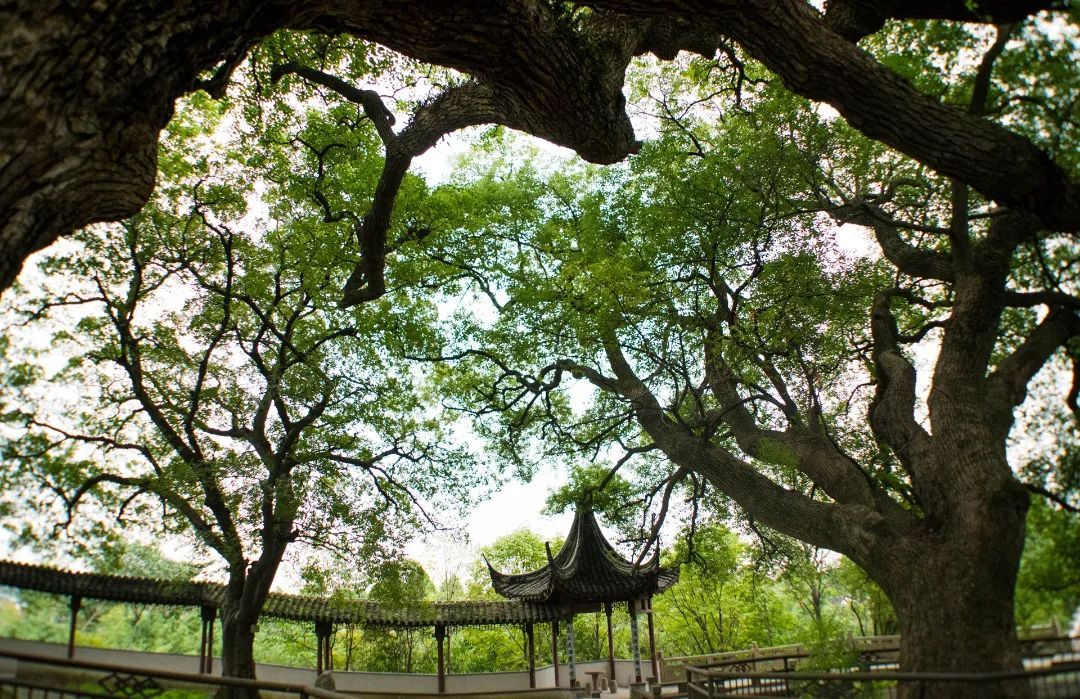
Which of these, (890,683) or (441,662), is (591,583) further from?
(890,683)

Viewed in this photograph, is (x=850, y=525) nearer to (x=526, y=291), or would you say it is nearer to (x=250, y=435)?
(x=526, y=291)

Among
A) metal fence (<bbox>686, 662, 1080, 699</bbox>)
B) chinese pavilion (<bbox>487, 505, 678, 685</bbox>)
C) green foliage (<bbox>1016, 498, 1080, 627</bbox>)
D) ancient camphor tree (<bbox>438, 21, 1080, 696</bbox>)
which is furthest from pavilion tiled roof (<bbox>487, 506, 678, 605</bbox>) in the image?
green foliage (<bbox>1016, 498, 1080, 627</bbox>)

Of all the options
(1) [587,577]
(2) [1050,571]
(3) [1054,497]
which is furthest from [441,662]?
(3) [1054,497]

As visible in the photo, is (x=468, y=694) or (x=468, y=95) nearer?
(x=468, y=95)

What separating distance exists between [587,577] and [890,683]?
25.7 feet

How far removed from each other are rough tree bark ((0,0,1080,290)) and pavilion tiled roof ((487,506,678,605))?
9.13 metres

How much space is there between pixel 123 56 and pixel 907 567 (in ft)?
22.3

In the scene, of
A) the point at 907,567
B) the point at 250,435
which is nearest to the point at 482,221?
the point at 250,435

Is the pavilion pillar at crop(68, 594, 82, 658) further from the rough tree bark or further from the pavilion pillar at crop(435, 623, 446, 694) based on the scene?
the rough tree bark

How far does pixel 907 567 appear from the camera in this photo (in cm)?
624

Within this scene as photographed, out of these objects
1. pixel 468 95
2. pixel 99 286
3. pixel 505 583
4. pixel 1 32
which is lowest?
pixel 505 583

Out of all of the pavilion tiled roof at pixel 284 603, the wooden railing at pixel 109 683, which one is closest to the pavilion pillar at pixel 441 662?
the pavilion tiled roof at pixel 284 603

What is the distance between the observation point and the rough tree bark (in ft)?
6.56

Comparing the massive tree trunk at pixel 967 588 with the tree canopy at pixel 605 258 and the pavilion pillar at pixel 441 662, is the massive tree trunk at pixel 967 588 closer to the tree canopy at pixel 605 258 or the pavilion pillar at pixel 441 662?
the tree canopy at pixel 605 258
